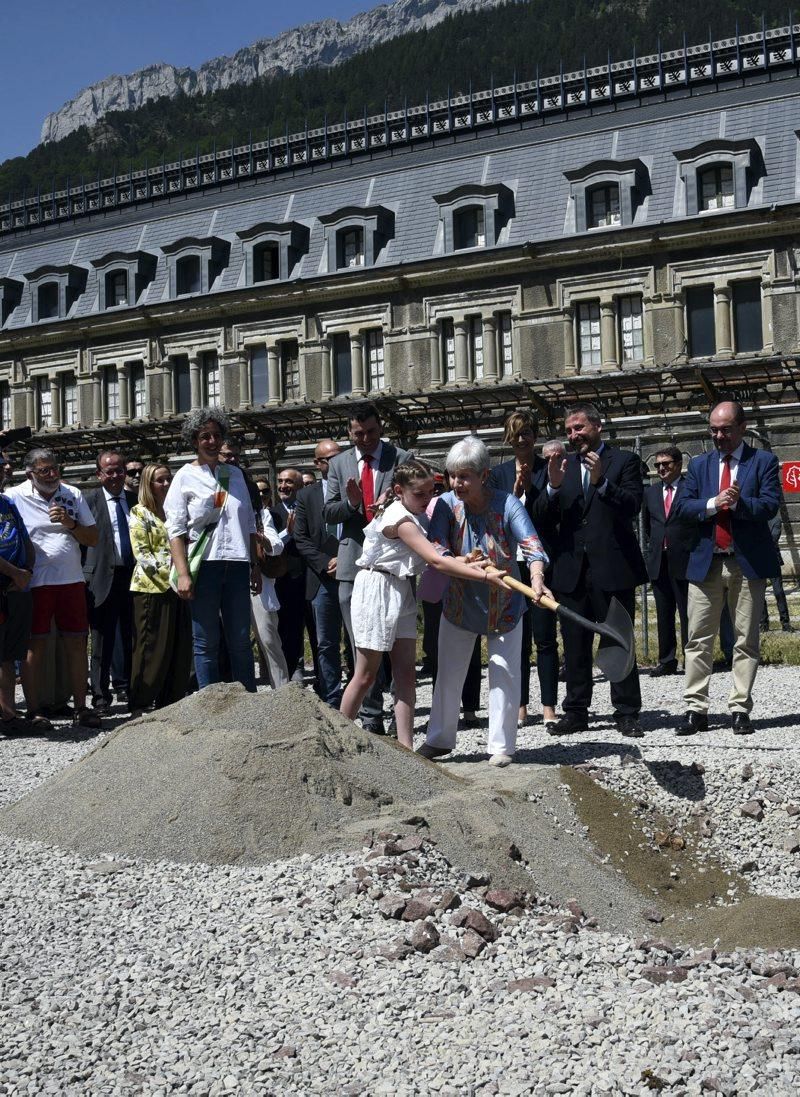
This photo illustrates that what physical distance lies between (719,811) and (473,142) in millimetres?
34623

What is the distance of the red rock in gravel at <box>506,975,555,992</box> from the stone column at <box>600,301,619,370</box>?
30.6 m

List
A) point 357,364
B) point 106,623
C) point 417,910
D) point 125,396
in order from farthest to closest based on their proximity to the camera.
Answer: point 125,396
point 357,364
point 106,623
point 417,910

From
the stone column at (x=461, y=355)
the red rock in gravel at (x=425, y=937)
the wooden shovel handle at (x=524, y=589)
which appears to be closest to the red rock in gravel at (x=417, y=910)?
the red rock in gravel at (x=425, y=937)

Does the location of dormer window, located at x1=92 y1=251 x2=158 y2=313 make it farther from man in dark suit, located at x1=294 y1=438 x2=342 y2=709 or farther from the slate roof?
man in dark suit, located at x1=294 y1=438 x2=342 y2=709

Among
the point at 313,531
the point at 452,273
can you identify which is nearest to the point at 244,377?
the point at 452,273

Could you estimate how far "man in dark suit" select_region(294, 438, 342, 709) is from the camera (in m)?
9.76

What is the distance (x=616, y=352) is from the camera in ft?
111

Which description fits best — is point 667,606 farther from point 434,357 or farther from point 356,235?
point 356,235

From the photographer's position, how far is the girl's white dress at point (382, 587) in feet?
24.6

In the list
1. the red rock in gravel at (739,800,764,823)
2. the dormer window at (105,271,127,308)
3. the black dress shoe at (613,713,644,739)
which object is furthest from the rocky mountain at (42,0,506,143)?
the red rock in gravel at (739,800,764,823)

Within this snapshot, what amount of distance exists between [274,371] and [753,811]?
33.5 m

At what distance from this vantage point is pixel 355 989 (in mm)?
3990

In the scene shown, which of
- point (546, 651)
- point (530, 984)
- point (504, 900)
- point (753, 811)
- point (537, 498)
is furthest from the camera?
point (546, 651)

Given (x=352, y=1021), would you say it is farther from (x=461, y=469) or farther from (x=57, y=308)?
(x=57, y=308)
